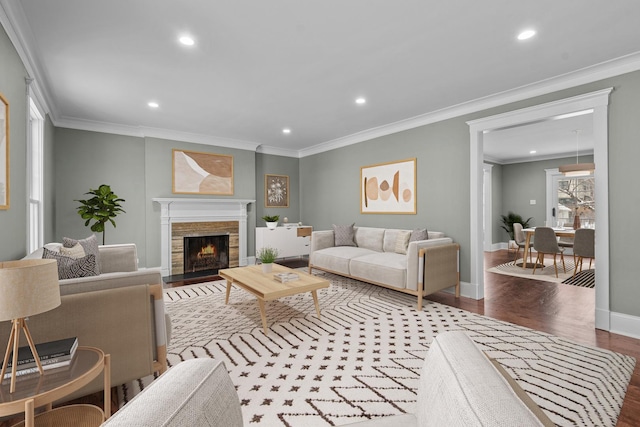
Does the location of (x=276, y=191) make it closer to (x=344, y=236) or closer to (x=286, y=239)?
(x=286, y=239)

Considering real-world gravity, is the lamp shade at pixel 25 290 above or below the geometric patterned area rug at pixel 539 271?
above

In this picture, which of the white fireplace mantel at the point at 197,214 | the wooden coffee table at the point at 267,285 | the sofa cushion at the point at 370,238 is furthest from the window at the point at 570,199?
the white fireplace mantel at the point at 197,214

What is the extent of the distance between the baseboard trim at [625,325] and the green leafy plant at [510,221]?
232 inches

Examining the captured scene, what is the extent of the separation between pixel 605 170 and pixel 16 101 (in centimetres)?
536

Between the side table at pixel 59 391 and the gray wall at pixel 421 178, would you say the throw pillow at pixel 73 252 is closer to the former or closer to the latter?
the side table at pixel 59 391

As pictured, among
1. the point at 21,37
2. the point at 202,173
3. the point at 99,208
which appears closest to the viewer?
the point at 21,37

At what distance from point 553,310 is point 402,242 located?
193 cm

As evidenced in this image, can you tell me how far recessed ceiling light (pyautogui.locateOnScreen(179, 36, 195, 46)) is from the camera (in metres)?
2.55

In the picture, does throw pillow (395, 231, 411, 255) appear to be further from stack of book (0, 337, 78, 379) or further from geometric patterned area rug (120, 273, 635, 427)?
stack of book (0, 337, 78, 379)

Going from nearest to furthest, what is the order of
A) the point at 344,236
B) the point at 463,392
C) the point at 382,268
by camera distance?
1. the point at 463,392
2. the point at 382,268
3. the point at 344,236

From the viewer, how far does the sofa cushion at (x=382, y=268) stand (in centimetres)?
378

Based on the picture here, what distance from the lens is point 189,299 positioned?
4.00 metres

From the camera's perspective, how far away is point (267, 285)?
10.4 feet

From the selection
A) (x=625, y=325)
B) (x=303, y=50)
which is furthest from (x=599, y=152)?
(x=303, y=50)
